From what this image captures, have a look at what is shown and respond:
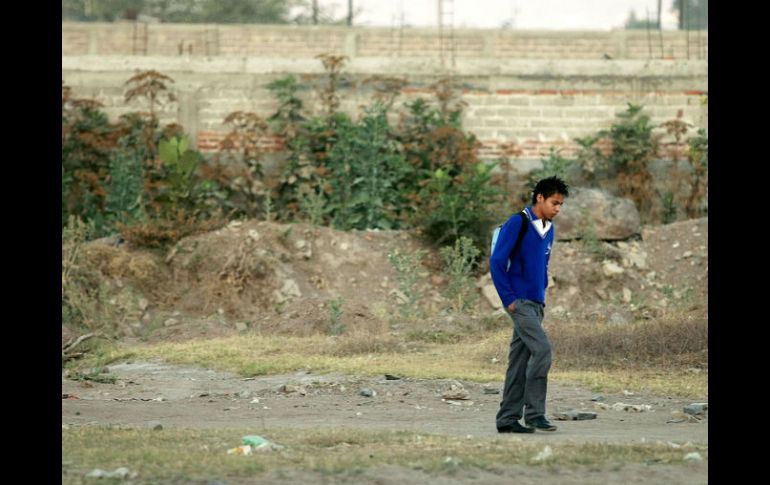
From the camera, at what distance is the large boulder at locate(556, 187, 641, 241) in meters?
18.8

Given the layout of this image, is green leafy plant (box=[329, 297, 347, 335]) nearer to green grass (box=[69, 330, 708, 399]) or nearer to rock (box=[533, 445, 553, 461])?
green grass (box=[69, 330, 708, 399])

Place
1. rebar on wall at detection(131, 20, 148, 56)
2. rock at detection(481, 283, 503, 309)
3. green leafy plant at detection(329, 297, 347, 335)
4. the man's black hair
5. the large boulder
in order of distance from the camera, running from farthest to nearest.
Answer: rebar on wall at detection(131, 20, 148, 56), the large boulder, rock at detection(481, 283, 503, 309), green leafy plant at detection(329, 297, 347, 335), the man's black hair

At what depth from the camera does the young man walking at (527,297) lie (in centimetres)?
877

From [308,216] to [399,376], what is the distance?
26.2 ft

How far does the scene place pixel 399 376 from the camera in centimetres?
1228

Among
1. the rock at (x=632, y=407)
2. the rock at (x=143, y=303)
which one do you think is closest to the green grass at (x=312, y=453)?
the rock at (x=632, y=407)

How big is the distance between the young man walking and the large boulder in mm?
9932

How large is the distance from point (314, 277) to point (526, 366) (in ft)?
30.5

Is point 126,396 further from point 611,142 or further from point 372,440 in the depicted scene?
point 611,142

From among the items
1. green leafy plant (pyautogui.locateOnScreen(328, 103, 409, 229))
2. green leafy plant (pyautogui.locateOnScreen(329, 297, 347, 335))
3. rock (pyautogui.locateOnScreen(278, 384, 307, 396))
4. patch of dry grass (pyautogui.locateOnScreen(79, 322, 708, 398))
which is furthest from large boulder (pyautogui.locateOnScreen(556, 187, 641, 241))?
rock (pyautogui.locateOnScreen(278, 384, 307, 396))

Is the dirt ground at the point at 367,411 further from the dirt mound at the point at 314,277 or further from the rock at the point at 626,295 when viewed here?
the rock at the point at 626,295

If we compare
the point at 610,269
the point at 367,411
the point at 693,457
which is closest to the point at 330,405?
the point at 367,411

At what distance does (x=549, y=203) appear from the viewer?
8.89 metres
